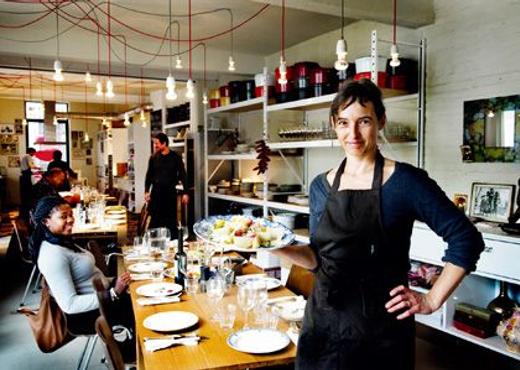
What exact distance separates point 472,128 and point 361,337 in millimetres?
2953

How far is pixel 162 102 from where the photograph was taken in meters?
9.34

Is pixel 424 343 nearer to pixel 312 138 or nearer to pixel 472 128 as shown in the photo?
pixel 472 128

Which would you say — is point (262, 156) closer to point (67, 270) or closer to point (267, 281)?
point (267, 281)

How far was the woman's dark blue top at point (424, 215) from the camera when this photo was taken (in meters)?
1.32

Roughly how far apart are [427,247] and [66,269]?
251 centimetres

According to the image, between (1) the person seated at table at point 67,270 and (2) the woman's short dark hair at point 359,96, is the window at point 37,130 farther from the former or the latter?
(2) the woman's short dark hair at point 359,96

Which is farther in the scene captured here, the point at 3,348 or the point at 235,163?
the point at 235,163

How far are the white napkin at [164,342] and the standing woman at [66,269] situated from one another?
81 cm

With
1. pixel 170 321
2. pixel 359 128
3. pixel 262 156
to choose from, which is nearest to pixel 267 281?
pixel 170 321

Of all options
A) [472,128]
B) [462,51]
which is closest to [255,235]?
[472,128]

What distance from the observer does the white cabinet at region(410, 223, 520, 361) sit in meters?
3.00

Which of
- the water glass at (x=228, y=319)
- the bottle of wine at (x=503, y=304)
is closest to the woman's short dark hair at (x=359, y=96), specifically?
the water glass at (x=228, y=319)

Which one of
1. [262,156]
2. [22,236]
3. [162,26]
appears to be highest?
[162,26]

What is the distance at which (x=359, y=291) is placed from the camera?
142 centimetres
